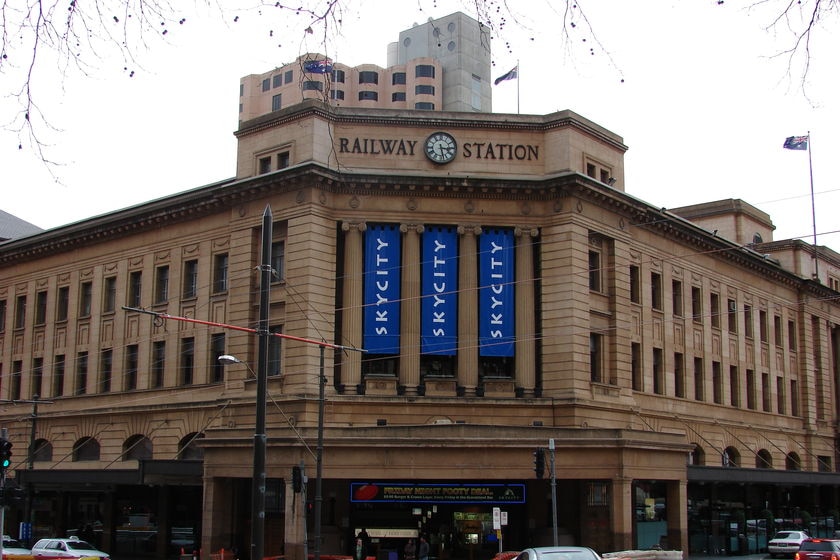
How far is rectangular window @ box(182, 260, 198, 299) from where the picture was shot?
5281cm

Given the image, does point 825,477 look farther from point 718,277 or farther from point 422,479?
point 422,479

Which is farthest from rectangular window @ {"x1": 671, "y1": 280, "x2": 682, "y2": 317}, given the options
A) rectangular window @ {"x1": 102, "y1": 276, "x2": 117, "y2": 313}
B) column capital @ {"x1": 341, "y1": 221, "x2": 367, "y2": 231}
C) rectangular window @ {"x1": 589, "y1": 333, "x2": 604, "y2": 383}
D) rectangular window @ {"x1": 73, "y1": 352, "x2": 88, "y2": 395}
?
rectangular window @ {"x1": 73, "y1": 352, "x2": 88, "y2": 395}

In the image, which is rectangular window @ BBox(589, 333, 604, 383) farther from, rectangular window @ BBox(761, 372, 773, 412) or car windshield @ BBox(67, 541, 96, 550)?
car windshield @ BBox(67, 541, 96, 550)

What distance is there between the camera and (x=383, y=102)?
129m

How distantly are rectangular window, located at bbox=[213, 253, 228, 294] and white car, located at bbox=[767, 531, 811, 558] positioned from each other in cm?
2972

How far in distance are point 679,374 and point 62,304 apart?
3569 centimetres

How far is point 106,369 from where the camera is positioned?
57.1 metres

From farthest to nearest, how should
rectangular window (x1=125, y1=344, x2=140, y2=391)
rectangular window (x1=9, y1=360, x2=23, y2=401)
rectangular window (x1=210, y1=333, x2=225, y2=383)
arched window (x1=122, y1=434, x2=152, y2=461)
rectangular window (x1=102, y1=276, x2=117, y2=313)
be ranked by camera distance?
rectangular window (x1=9, y1=360, x2=23, y2=401) → rectangular window (x1=102, y1=276, x2=117, y2=313) → rectangular window (x1=125, y1=344, x2=140, y2=391) → arched window (x1=122, y1=434, x2=152, y2=461) → rectangular window (x1=210, y1=333, x2=225, y2=383)

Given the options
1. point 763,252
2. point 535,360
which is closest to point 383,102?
point 763,252

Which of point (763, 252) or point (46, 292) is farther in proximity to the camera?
point (763, 252)

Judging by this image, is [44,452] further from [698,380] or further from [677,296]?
[698,380]

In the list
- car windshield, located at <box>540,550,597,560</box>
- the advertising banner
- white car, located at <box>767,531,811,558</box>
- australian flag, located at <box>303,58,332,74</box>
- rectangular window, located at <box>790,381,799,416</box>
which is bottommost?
white car, located at <box>767,531,811,558</box>

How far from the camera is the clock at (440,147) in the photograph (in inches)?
1896

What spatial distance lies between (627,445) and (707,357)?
20929 mm
